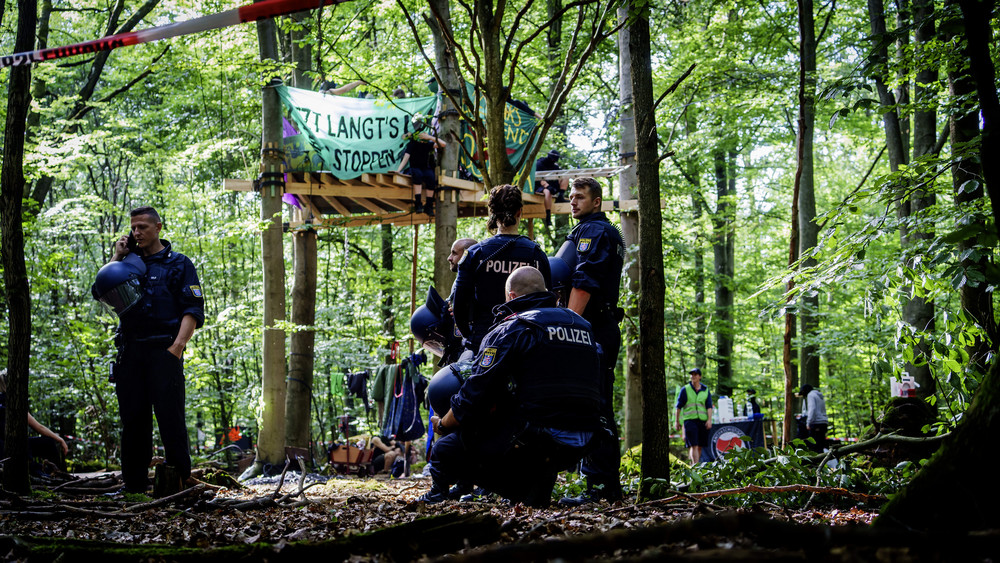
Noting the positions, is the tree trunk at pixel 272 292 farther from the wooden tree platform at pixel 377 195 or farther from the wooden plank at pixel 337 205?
the wooden plank at pixel 337 205

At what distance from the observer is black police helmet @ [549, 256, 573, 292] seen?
5754mm

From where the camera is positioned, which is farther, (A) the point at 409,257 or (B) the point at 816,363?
(A) the point at 409,257

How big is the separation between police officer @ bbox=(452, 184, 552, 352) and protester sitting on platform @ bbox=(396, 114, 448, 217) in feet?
17.2

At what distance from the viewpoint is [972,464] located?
190cm

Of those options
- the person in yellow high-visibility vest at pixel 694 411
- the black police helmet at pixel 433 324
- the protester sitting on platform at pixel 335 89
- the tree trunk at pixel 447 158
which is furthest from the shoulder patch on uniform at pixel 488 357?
the person in yellow high-visibility vest at pixel 694 411

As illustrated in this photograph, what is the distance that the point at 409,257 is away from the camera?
2178 cm

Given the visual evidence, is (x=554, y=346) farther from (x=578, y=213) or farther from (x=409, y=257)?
(x=409, y=257)

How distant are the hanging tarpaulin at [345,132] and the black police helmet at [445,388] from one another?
18.7 feet

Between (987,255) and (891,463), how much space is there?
313 cm

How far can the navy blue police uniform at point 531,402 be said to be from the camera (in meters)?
4.17

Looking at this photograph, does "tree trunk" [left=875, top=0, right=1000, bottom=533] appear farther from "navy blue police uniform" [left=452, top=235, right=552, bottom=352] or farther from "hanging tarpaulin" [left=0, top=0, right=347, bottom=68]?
"navy blue police uniform" [left=452, top=235, right=552, bottom=352]

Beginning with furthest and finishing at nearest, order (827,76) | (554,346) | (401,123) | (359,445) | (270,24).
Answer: (827,76)
(359,445)
(270,24)
(401,123)
(554,346)

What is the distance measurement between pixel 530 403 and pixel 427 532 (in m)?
1.86

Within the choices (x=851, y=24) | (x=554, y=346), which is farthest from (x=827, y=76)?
(x=554, y=346)
